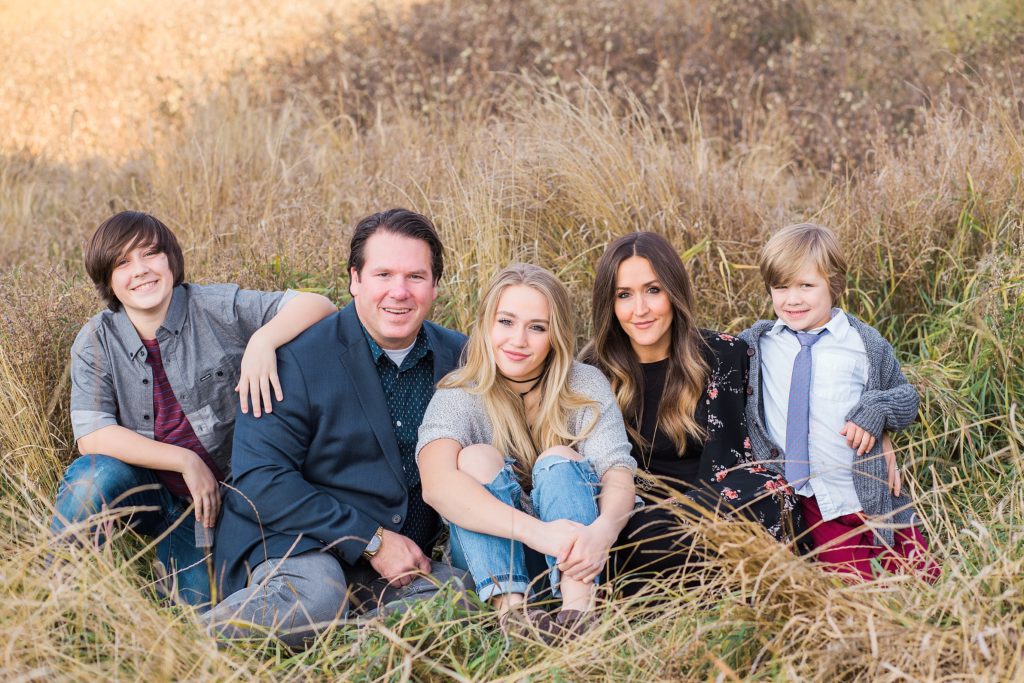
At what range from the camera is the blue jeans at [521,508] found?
309cm

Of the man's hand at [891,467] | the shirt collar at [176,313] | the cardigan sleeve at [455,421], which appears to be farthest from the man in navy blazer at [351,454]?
the man's hand at [891,467]

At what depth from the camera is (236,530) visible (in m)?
3.27

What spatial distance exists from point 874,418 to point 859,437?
0.28 feet

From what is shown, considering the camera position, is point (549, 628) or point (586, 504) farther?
point (586, 504)

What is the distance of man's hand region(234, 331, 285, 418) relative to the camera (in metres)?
3.29

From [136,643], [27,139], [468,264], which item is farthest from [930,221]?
[27,139]

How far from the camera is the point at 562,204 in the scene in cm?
509

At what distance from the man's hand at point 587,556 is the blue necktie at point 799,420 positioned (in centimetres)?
84

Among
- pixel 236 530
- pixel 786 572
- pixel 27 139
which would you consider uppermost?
pixel 27 139

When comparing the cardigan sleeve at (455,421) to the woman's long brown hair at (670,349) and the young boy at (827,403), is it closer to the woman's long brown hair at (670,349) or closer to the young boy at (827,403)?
the woman's long brown hair at (670,349)

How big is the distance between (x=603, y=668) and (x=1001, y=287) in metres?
2.41

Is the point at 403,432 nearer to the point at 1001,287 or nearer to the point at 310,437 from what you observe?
the point at 310,437

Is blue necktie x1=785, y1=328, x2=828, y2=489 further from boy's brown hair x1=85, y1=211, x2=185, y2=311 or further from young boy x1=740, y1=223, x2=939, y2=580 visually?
boy's brown hair x1=85, y1=211, x2=185, y2=311

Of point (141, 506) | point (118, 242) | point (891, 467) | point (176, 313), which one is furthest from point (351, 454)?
point (891, 467)
